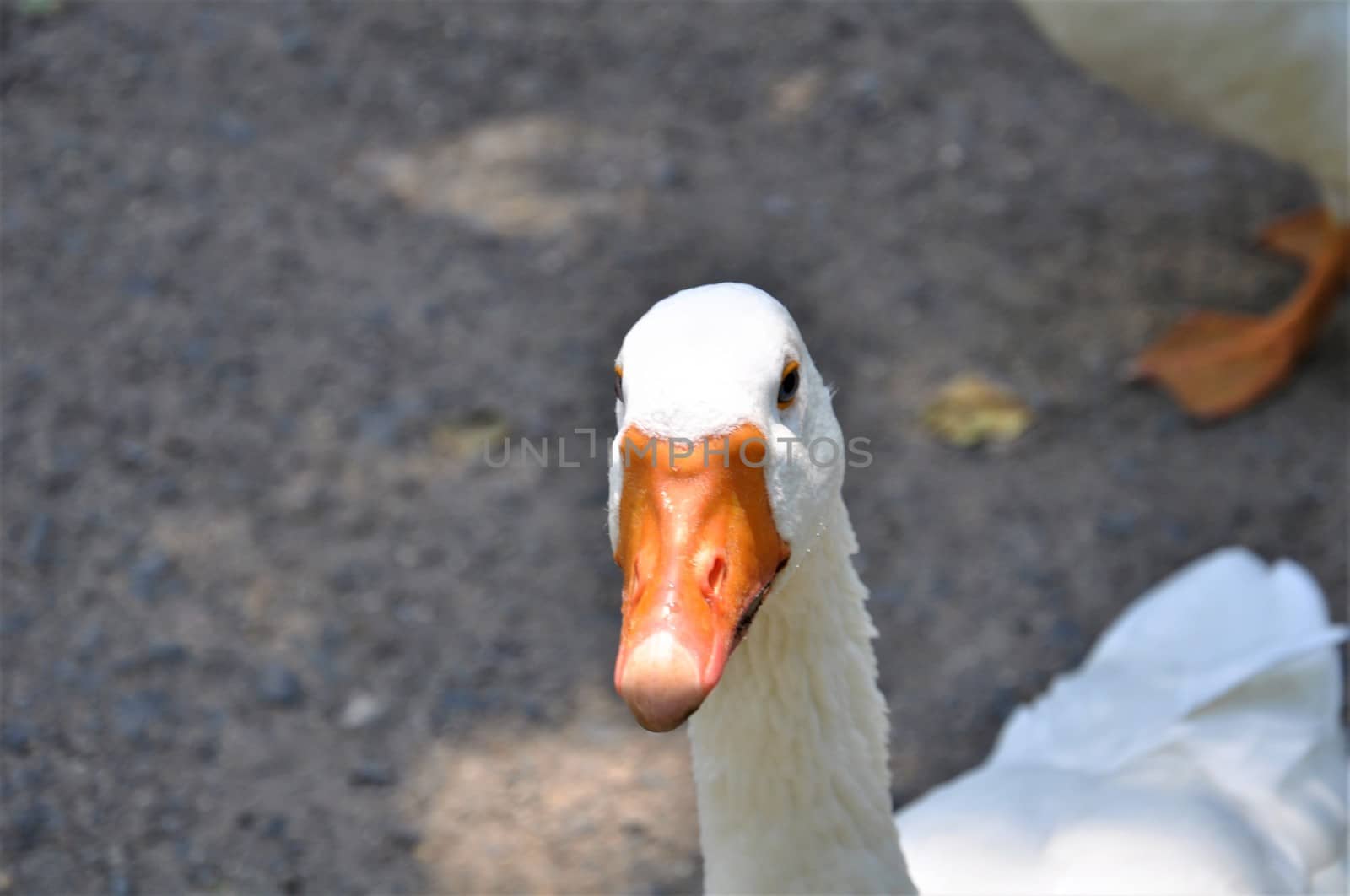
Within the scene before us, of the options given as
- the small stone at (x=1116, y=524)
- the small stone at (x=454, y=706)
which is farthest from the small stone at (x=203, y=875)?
the small stone at (x=1116, y=524)

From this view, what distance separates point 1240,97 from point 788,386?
7.18ft

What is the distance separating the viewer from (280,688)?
8.73 feet

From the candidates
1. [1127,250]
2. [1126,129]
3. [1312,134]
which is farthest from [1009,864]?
[1126,129]

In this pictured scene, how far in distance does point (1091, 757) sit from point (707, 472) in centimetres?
116

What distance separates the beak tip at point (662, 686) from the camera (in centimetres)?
109

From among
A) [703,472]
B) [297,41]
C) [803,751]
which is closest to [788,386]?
[703,472]

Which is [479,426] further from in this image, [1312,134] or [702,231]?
[1312,134]

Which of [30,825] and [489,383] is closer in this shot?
[30,825]

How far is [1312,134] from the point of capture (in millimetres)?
3023

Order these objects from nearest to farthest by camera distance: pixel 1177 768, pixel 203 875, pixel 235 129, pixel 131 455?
1. pixel 1177 768
2. pixel 203 875
3. pixel 131 455
4. pixel 235 129

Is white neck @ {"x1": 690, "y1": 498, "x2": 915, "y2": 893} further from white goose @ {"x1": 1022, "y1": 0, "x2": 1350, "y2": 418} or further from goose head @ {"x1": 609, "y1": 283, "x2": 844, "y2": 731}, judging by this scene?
white goose @ {"x1": 1022, "y1": 0, "x2": 1350, "y2": 418}

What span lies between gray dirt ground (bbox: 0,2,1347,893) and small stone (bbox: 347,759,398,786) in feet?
0.04

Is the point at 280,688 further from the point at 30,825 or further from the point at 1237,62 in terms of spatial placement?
the point at 1237,62

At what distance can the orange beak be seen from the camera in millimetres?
1145
